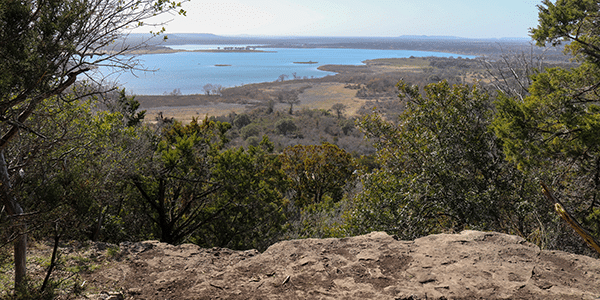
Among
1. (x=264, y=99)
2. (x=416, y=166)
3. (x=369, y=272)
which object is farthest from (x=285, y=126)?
(x=369, y=272)

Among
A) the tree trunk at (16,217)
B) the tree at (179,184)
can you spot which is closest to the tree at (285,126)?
the tree at (179,184)

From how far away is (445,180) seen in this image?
741cm

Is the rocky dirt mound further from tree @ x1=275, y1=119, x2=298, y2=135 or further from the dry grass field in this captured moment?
the dry grass field

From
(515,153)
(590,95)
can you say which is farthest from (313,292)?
(590,95)

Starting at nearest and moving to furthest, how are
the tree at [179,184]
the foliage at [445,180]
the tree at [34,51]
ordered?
the tree at [34,51] → the foliage at [445,180] → the tree at [179,184]

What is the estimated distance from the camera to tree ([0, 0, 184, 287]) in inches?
136

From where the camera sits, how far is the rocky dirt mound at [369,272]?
405cm

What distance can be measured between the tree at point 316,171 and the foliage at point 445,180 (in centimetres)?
735

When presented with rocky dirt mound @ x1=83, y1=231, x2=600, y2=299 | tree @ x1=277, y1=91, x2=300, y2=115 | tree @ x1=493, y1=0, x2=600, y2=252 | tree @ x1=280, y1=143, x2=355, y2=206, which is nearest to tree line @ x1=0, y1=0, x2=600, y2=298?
tree @ x1=493, y1=0, x2=600, y2=252

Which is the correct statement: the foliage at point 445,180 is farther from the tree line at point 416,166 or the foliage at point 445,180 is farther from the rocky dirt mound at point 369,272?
the rocky dirt mound at point 369,272

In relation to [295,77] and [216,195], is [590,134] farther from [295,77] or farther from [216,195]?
[295,77]

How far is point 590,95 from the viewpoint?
7938 millimetres

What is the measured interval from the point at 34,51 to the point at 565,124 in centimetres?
924

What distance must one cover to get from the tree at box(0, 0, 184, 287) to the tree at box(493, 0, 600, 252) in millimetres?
7686
